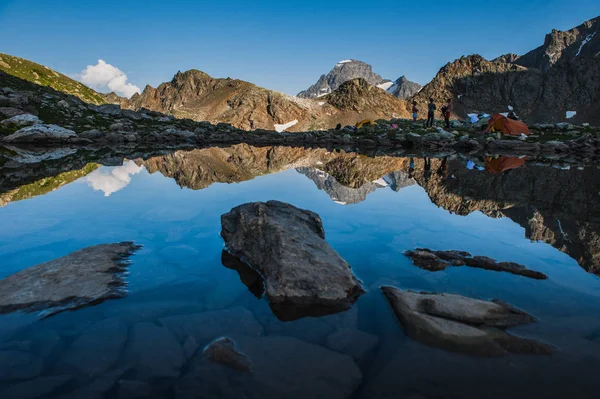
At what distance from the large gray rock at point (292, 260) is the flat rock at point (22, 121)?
4055cm

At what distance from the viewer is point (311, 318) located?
14.7 ft

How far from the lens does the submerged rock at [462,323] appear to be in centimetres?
379

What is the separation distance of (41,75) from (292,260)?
95516mm

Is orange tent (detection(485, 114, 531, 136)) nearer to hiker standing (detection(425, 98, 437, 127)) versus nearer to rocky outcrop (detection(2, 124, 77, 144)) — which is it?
hiker standing (detection(425, 98, 437, 127))

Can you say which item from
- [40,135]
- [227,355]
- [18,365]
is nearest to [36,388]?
[18,365]

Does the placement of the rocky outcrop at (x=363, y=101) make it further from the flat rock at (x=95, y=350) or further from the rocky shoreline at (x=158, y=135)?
the flat rock at (x=95, y=350)

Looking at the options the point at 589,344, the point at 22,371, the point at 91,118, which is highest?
the point at 91,118

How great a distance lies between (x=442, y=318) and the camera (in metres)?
4.27

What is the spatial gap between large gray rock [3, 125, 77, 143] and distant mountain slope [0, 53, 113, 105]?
42481 millimetres

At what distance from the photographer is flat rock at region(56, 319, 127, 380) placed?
3418 millimetres

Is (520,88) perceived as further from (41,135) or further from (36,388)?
(36,388)

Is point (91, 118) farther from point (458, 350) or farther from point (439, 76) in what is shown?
point (439, 76)

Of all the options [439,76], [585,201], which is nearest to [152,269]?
[585,201]

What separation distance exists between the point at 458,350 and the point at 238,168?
18.7m
